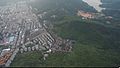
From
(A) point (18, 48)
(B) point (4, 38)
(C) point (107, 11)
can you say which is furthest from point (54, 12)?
(A) point (18, 48)

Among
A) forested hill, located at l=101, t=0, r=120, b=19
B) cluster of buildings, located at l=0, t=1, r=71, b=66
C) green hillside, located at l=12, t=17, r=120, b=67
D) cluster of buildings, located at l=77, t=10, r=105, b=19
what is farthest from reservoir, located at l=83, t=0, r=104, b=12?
cluster of buildings, located at l=0, t=1, r=71, b=66

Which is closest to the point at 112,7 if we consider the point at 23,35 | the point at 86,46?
the point at 23,35

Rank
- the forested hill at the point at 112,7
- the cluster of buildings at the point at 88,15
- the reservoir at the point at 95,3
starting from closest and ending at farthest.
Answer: the cluster of buildings at the point at 88,15 → the forested hill at the point at 112,7 → the reservoir at the point at 95,3

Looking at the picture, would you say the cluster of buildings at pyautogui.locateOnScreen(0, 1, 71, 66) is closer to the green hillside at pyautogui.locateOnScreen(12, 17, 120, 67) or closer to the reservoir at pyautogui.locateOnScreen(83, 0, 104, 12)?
the green hillside at pyautogui.locateOnScreen(12, 17, 120, 67)

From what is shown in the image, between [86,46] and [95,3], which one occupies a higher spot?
[95,3]

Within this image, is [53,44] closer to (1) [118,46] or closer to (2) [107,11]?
(1) [118,46]

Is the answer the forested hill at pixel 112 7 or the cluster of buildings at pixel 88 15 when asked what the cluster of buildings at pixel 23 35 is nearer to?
the cluster of buildings at pixel 88 15

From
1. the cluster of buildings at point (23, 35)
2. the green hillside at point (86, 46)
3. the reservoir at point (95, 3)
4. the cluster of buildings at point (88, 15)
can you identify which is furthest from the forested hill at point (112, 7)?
the cluster of buildings at point (23, 35)

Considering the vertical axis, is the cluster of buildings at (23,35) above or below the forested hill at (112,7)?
below

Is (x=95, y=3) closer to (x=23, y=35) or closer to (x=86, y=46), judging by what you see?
(x=23, y=35)
